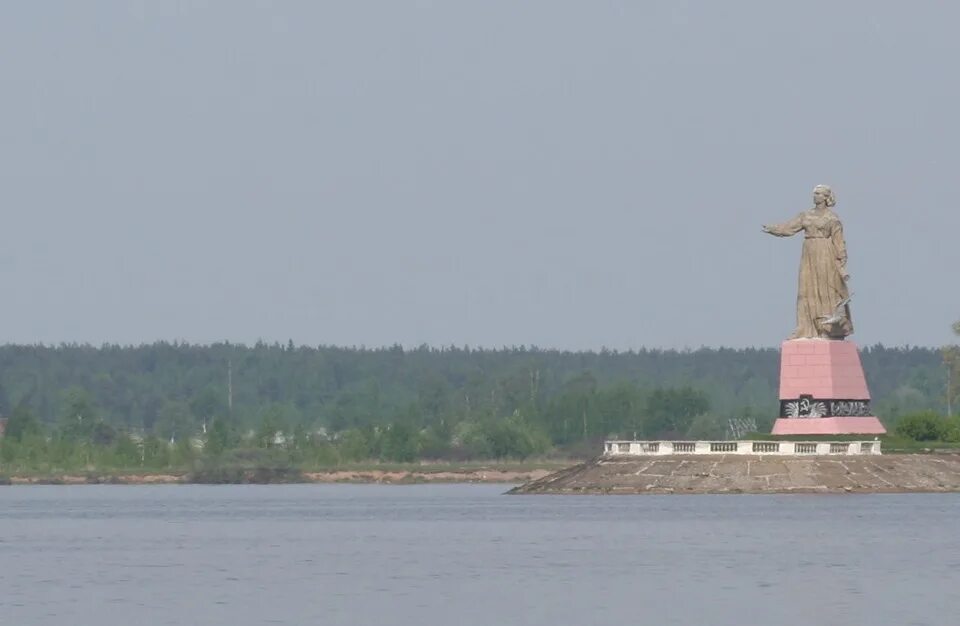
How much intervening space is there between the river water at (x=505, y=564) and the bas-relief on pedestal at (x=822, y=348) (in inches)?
312

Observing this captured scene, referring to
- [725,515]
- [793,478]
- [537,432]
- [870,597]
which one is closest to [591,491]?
[793,478]

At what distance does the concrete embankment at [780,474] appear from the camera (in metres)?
108

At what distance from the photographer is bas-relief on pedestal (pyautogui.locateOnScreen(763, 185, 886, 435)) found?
374ft

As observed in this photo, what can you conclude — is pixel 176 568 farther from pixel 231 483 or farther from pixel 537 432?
pixel 537 432

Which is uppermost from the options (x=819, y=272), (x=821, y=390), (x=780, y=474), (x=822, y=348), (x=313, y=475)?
(x=819, y=272)

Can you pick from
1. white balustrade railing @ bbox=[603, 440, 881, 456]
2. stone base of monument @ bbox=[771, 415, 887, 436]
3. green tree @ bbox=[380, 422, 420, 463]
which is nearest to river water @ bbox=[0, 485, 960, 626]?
white balustrade railing @ bbox=[603, 440, 881, 456]

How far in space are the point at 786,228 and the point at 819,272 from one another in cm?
303

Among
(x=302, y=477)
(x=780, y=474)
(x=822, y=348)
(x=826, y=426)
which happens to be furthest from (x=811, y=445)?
(x=302, y=477)

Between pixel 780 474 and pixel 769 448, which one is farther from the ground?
pixel 769 448

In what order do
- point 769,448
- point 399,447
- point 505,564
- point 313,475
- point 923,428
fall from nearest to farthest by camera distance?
point 505,564 → point 769,448 → point 923,428 → point 313,475 → point 399,447

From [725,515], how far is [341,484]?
8493 centimetres

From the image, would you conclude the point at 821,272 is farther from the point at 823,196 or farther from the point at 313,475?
the point at 313,475

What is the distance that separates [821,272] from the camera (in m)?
117

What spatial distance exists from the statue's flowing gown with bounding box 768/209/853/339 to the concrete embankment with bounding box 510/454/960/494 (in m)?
8.17
